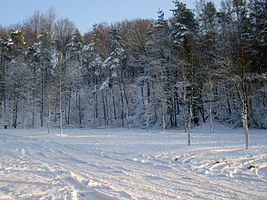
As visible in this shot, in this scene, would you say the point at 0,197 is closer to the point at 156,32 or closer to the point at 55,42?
the point at 156,32

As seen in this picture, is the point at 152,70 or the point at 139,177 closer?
the point at 139,177

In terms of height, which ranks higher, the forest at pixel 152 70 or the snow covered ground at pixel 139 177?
the forest at pixel 152 70

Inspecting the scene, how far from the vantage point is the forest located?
22.7m

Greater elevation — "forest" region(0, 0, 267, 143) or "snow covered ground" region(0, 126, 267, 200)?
"forest" region(0, 0, 267, 143)

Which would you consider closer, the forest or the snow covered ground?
the snow covered ground

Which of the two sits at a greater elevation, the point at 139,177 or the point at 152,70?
the point at 152,70

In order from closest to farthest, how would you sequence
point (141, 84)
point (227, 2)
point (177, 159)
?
1. point (177, 159)
2. point (227, 2)
3. point (141, 84)

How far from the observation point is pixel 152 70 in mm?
31250

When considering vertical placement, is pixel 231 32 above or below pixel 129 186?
above

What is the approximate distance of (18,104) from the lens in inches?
1467

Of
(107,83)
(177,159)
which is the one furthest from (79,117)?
(177,159)

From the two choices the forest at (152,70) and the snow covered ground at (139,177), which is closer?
the snow covered ground at (139,177)

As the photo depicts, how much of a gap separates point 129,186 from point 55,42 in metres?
42.4

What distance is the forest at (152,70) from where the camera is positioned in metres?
22.7
